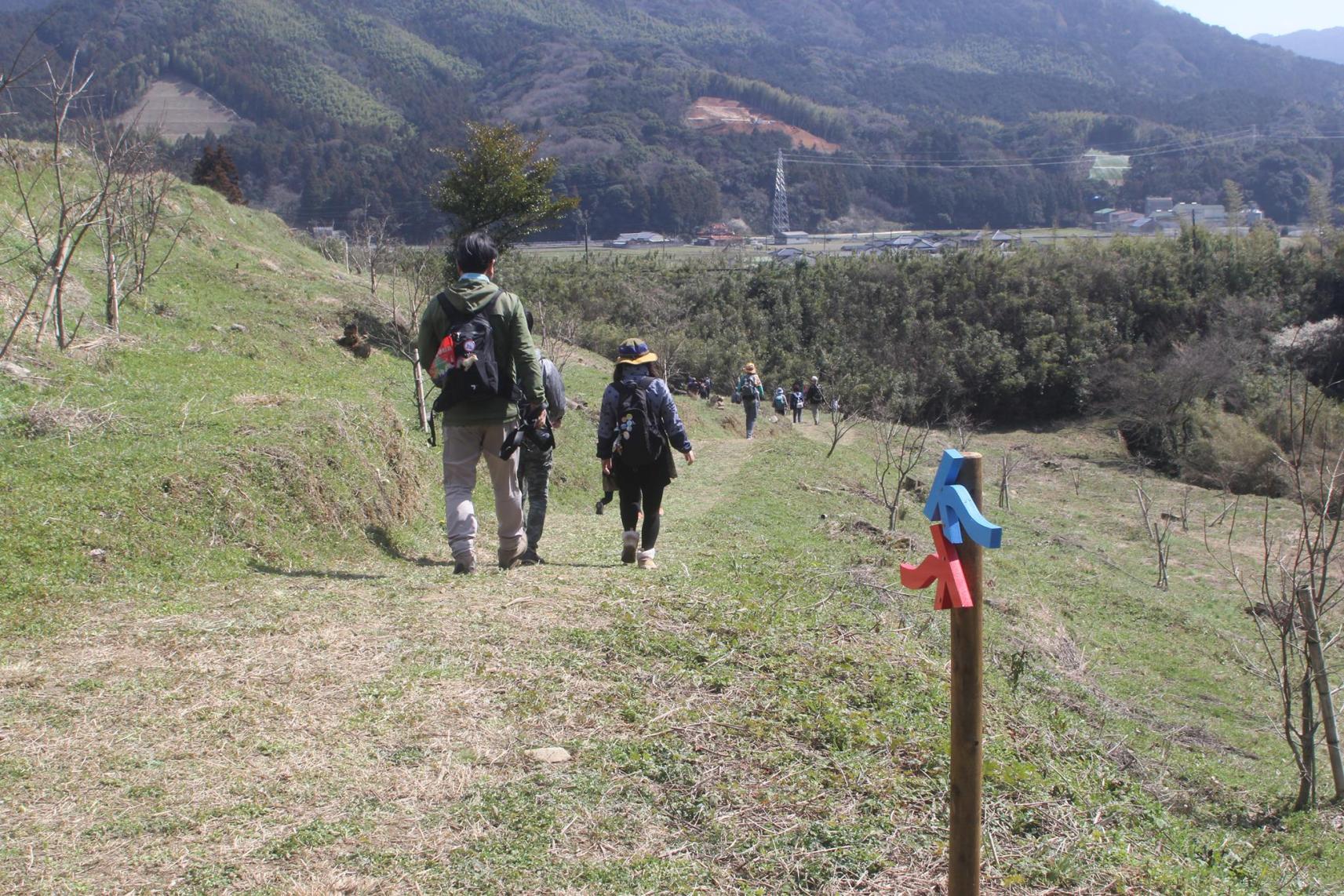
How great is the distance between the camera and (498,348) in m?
5.66

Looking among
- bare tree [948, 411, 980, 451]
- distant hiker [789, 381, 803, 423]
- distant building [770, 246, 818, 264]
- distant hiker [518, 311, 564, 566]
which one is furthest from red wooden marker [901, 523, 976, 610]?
distant building [770, 246, 818, 264]

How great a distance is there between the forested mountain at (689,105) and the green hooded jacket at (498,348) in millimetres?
55426

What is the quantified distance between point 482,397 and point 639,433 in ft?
3.62

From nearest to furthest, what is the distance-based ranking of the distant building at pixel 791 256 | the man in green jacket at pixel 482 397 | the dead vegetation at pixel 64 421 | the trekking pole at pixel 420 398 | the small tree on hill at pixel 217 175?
the man in green jacket at pixel 482 397, the dead vegetation at pixel 64 421, the trekking pole at pixel 420 398, the small tree on hill at pixel 217 175, the distant building at pixel 791 256

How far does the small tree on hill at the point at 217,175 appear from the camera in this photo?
31922 mm

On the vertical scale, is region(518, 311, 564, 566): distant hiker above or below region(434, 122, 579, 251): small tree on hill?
below

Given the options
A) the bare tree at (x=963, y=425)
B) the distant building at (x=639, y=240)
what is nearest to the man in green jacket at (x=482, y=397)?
the bare tree at (x=963, y=425)

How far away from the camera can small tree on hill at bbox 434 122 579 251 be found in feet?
67.0

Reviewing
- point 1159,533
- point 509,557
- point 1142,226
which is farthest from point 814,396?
point 1142,226

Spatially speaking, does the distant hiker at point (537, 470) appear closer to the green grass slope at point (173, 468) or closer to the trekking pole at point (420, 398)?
the green grass slope at point (173, 468)

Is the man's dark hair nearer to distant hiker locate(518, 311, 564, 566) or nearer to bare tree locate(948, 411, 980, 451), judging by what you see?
distant hiker locate(518, 311, 564, 566)

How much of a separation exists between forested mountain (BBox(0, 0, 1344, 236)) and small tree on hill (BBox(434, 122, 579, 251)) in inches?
1569

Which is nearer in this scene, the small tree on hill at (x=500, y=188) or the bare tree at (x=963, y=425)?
the small tree on hill at (x=500, y=188)

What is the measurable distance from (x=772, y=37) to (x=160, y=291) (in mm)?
166961
